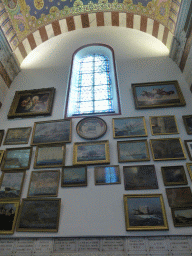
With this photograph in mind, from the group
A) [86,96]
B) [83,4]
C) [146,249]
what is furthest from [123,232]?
[83,4]

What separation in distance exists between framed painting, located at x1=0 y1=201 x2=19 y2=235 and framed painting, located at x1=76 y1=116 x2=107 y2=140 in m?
2.25

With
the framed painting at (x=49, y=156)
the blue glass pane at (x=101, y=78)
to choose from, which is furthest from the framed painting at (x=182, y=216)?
the blue glass pane at (x=101, y=78)

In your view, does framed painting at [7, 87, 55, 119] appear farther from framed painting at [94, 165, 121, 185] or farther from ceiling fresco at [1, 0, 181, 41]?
ceiling fresco at [1, 0, 181, 41]

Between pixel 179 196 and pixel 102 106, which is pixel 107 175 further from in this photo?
pixel 102 106

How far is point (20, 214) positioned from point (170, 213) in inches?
120

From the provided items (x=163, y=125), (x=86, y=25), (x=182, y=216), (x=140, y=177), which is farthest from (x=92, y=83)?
(x=182, y=216)

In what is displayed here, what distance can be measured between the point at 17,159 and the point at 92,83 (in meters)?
3.55

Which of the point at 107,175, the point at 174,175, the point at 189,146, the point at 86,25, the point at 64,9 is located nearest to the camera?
the point at 174,175

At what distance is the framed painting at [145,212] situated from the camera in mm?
4109

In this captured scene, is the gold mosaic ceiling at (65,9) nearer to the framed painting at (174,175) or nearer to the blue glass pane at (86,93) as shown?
the blue glass pane at (86,93)

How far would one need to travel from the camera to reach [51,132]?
5.85 meters

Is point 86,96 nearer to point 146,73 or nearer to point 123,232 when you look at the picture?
point 146,73

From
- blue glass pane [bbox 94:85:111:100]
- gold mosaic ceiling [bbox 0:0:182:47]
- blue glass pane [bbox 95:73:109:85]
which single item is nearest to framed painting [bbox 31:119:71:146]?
blue glass pane [bbox 94:85:111:100]

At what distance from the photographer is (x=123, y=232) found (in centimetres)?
410
